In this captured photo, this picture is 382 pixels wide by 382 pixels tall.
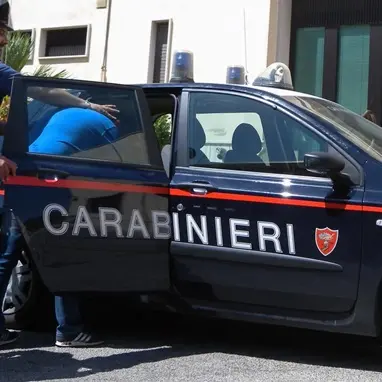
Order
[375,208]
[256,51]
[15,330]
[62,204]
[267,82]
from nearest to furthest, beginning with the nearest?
[375,208], [62,204], [15,330], [267,82], [256,51]

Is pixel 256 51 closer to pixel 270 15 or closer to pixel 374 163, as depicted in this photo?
pixel 270 15

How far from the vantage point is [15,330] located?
4492 mm

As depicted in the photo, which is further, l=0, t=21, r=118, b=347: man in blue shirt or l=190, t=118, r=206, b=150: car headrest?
l=190, t=118, r=206, b=150: car headrest

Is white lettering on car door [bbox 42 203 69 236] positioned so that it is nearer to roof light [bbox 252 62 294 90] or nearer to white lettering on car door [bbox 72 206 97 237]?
white lettering on car door [bbox 72 206 97 237]

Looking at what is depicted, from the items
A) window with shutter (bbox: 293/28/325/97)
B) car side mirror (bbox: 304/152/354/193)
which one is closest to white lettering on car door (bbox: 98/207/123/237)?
car side mirror (bbox: 304/152/354/193)

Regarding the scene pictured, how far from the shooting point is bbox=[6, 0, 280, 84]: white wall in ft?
41.4

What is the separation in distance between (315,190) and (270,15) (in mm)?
9271

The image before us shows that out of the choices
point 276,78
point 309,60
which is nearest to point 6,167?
point 276,78

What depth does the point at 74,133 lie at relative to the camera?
13.4ft

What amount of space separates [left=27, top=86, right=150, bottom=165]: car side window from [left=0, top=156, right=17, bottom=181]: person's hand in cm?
28

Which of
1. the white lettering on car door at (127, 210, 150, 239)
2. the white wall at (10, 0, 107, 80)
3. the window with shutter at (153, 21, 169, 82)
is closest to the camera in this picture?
the white lettering on car door at (127, 210, 150, 239)

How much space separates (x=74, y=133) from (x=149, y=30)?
10.1m

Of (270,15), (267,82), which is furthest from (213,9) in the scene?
(267,82)

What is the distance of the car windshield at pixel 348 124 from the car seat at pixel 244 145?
0.27 m
